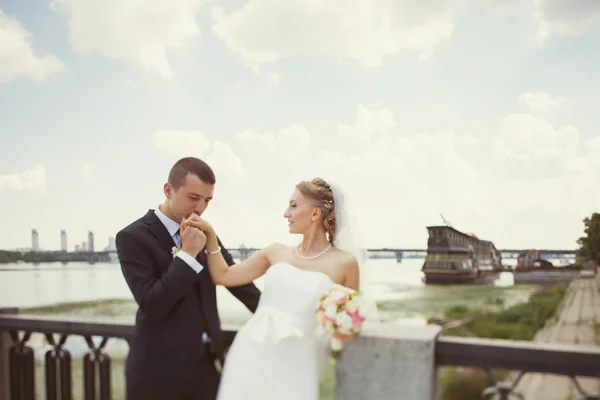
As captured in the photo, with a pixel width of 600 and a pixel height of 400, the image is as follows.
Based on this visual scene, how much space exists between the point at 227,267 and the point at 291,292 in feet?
1.65

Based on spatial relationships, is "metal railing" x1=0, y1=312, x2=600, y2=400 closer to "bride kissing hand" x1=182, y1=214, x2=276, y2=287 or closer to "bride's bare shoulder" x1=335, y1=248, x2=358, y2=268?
"bride kissing hand" x1=182, y1=214, x2=276, y2=287

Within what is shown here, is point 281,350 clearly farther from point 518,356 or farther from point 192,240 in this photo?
point 518,356

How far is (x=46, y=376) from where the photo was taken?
4.49 meters

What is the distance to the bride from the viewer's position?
329cm

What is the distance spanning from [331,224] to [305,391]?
1.16 meters

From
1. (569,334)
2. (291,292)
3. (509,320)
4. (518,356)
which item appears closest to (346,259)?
(291,292)

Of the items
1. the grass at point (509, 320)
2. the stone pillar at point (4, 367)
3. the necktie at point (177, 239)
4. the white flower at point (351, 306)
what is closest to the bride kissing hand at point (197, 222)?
the necktie at point (177, 239)

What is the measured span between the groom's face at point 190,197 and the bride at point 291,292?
0.09 metres

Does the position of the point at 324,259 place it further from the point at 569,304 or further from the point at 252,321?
the point at 569,304

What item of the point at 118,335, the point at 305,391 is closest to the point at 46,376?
the point at 118,335

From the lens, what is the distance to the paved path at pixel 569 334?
1217 inches

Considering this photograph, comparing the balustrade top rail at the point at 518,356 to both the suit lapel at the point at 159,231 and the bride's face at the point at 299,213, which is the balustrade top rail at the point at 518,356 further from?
the suit lapel at the point at 159,231

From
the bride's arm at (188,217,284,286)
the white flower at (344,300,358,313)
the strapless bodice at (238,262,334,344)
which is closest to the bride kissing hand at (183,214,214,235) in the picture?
the bride's arm at (188,217,284,286)

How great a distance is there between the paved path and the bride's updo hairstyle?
16013mm
